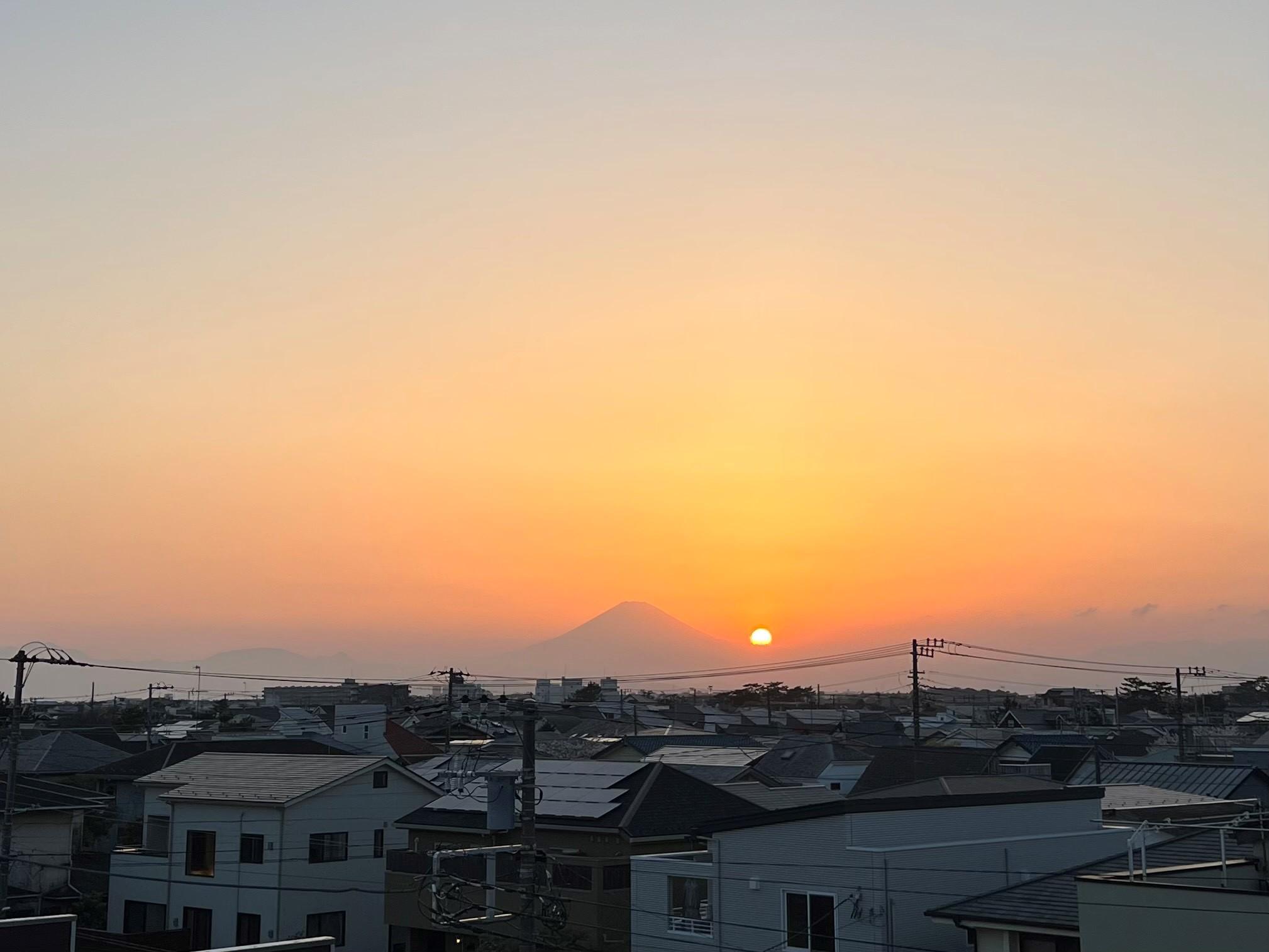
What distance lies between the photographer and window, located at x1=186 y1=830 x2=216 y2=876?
4006cm

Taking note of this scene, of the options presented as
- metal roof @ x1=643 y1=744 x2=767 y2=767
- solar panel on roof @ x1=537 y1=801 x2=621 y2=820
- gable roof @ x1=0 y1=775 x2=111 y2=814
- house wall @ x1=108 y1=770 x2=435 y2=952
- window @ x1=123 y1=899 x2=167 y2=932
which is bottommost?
window @ x1=123 y1=899 x2=167 y2=932

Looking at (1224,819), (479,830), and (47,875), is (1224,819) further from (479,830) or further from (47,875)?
(47,875)

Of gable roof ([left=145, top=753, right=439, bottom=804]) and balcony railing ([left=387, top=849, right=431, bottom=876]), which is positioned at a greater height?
gable roof ([left=145, top=753, right=439, bottom=804])

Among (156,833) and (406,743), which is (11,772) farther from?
(406,743)

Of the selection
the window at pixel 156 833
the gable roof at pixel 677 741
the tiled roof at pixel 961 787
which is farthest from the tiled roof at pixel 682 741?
the tiled roof at pixel 961 787

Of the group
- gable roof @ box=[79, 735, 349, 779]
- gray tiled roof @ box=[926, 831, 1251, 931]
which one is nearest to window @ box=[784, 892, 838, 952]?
gray tiled roof @ box=[926, 831, 1251, 931]

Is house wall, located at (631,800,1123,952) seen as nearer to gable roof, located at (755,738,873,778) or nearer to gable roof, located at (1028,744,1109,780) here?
gable roof, located at (1028,744,1109,780)

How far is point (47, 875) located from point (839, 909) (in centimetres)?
3251

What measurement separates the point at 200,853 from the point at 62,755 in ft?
106

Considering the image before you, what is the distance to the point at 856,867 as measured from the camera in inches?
935

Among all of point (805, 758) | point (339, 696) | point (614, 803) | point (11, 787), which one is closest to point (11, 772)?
point (11, 787)

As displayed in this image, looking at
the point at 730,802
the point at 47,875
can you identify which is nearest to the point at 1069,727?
the point at 730,802

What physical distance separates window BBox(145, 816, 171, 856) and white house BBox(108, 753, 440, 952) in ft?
0.12

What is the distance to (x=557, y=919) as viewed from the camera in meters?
23.2
